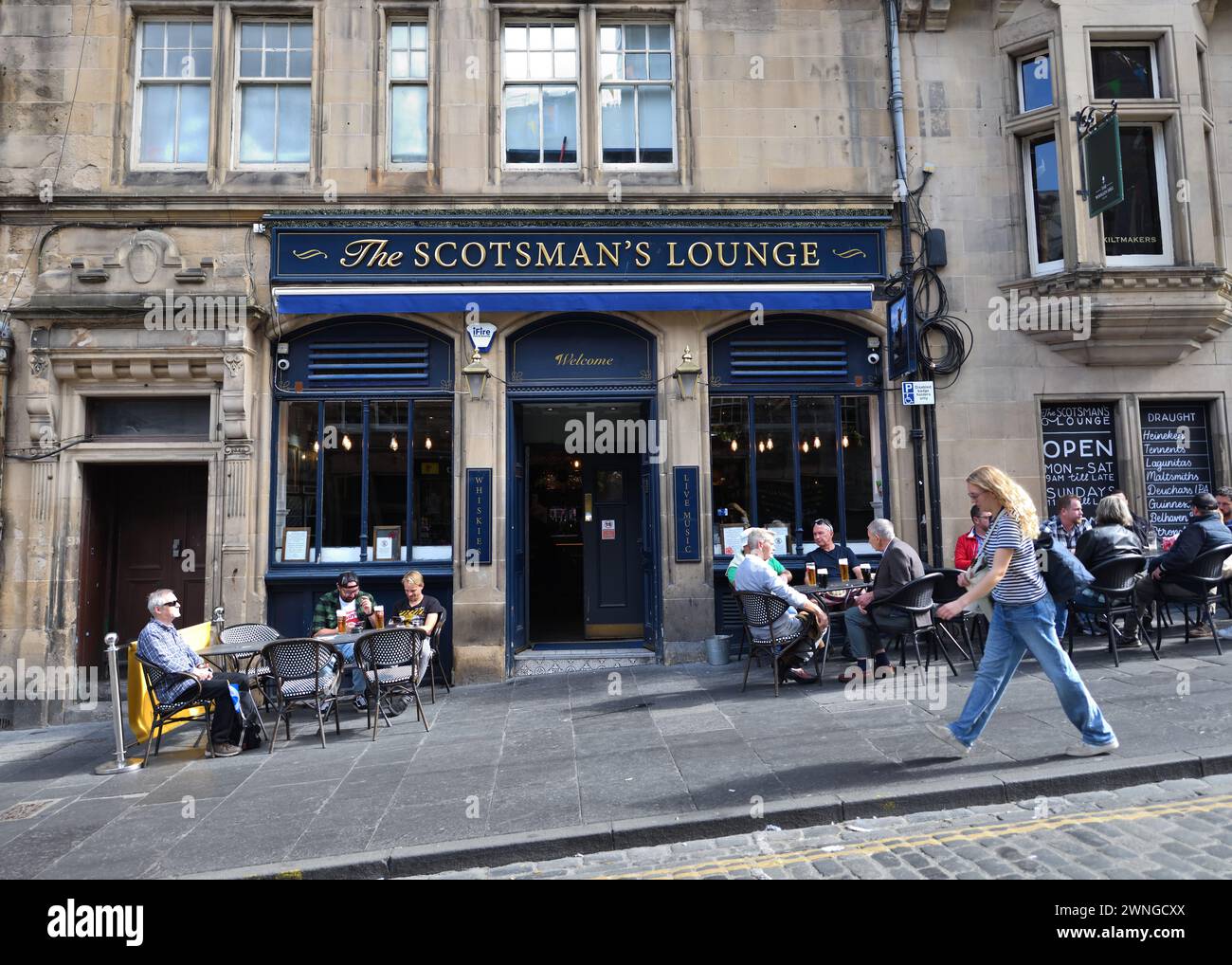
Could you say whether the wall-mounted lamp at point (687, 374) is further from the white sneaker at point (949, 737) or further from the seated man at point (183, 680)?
the seated man at point (183, 680)

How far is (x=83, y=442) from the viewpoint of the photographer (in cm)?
915

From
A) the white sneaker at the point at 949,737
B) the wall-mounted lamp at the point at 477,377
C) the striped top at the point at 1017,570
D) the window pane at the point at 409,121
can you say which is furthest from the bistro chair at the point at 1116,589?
the window pane at the point at 409,121

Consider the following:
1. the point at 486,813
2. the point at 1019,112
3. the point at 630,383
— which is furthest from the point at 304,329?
the point at 1019,112

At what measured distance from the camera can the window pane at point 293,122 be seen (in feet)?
32.4

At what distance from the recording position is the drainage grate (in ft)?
18.1

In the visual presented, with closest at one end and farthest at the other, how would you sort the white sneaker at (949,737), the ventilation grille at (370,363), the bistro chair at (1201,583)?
the white sneaker at (949,737), the bistro chair at (1201,583), the ventilation grille at (370,363)

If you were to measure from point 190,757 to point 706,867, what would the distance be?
534 cm

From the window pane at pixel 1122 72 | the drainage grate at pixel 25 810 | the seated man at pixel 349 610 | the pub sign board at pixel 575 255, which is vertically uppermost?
the window pane at pixel 1122 72

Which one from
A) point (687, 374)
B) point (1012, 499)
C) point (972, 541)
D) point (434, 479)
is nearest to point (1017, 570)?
point (1012, 499)

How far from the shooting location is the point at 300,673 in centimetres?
701

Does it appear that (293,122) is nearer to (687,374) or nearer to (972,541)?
(687,374)

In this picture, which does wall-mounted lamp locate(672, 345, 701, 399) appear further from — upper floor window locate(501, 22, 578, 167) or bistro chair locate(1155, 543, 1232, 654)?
bistro chair locate(1155, 543, 1232, 654)

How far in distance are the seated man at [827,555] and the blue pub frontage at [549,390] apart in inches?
29.4

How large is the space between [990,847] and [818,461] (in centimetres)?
648
